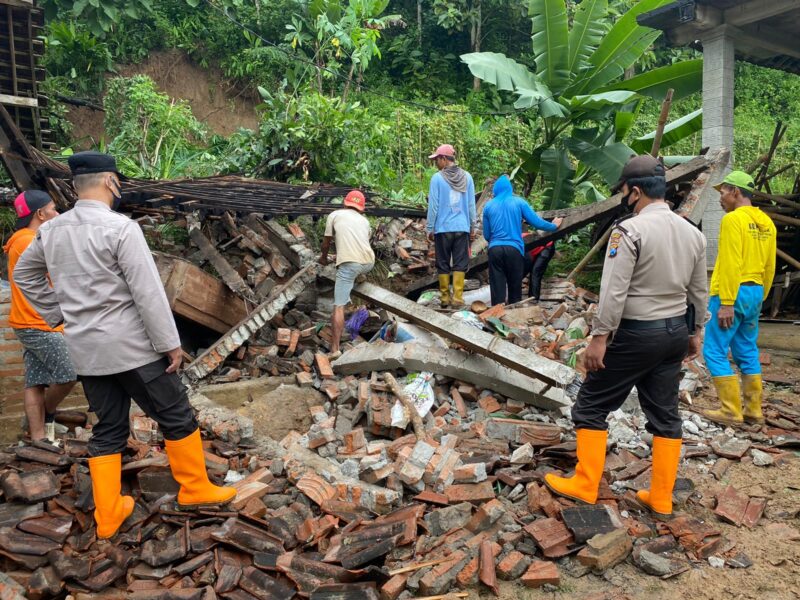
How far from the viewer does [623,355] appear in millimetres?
3621

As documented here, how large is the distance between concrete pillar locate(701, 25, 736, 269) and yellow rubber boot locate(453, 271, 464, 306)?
3.19 meters

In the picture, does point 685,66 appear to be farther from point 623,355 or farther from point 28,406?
point 28,406

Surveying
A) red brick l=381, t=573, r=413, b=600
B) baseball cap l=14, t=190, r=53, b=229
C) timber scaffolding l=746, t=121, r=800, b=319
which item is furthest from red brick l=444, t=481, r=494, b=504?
timber scaffolding l=746, t=121, r=800, b=319

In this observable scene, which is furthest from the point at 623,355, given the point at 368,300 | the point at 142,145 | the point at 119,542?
the point at 142,145

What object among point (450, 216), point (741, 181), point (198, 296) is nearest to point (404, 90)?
point (450, 216)

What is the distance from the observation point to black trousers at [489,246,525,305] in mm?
7797

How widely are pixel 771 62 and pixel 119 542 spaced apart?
33.8 feet

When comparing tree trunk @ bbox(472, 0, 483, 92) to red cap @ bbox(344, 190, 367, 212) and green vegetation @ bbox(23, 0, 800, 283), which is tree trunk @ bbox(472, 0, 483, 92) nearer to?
green vegetation @ bbox(23, 0, 800, 283)

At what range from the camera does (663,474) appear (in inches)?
147

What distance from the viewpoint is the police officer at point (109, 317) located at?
335 centimetres

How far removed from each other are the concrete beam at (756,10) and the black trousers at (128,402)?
7.57 meters

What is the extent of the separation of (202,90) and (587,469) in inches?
655

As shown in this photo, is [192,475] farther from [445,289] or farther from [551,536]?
[445,289]

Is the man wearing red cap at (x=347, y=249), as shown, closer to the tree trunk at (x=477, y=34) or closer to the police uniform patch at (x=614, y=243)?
the police uniform patch at (x=614, y=243)
